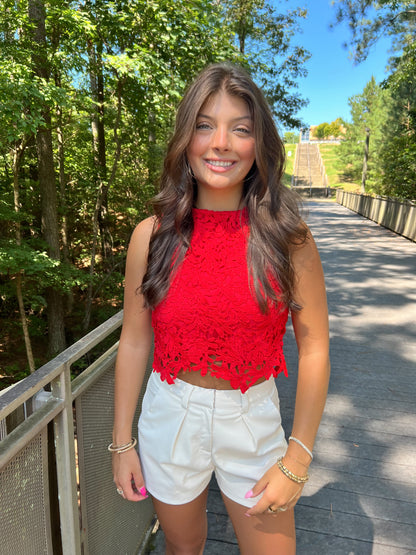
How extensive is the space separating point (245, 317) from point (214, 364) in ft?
0.59

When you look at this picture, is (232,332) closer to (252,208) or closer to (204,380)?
(204,380)

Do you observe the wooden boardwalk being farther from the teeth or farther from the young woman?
the teeth

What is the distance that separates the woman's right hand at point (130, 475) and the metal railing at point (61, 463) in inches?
5.6

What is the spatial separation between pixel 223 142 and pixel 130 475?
113 centimetres

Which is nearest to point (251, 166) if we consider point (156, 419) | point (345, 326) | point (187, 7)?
point (156, 419)

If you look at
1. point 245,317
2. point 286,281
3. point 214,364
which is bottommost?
point 214,364

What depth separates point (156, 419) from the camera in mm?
1353

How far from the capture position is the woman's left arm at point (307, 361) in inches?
48.0

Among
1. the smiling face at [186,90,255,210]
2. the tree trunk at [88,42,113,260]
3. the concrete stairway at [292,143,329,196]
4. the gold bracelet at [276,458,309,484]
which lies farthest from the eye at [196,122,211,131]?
the concrete stairway at [292,143,329,196]

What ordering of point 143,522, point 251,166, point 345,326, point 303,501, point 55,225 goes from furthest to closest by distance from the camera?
point 55,225
point 345,326
point 303,501
point 143,522
point 251,166

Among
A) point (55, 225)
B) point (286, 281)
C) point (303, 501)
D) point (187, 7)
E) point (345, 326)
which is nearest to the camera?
point (286, 281)

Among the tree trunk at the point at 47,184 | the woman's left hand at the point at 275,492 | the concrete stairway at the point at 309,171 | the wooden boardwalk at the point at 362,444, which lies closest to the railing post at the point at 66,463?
the woman's left hand at the point at 275,492

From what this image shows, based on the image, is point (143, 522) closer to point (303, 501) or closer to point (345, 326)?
point (303, 501)

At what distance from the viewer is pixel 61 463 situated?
1.28m
